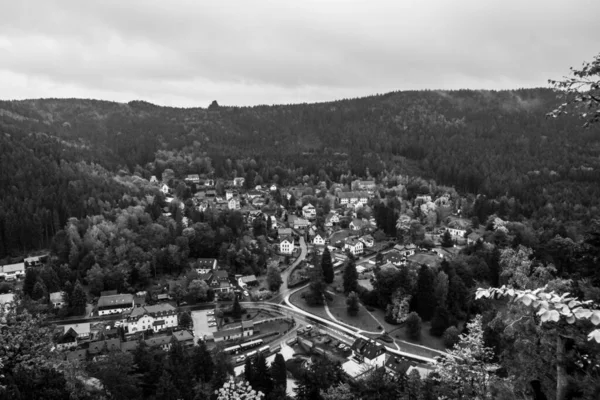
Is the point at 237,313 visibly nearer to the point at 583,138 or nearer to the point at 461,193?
the point at 461,193

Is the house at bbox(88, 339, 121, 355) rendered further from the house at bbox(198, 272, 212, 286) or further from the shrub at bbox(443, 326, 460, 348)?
the shrub at bbox(443, 326, 460, 348)

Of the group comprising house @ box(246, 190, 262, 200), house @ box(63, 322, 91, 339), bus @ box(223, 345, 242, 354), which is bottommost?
bus @ box(223, 345, 242, 354)

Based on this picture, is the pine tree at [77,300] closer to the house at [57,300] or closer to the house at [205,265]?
the house at [57,300]

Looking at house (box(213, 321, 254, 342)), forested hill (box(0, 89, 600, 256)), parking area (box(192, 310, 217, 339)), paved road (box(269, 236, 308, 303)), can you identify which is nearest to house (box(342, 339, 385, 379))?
house (box(213, 321, 254, 342))

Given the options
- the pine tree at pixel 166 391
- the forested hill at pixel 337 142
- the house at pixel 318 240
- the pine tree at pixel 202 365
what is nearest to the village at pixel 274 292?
the house at pixel 318 240

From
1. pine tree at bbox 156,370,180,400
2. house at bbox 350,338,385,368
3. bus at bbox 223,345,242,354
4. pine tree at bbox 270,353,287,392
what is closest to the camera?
pine tree at bbox 156,370,180,400

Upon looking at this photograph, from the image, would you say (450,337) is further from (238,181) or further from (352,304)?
(238,181)
